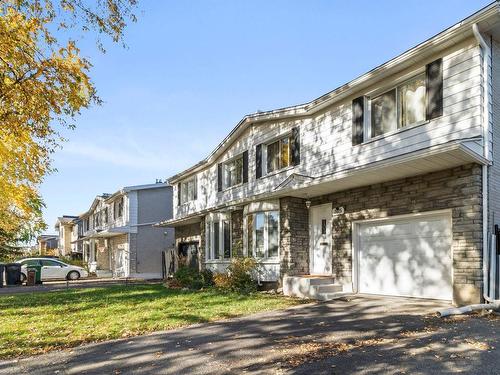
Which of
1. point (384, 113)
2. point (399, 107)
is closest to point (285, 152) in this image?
point (384, 113)

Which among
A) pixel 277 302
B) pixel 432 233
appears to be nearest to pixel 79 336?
pixel 277 302

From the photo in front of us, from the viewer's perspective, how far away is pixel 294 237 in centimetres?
1361

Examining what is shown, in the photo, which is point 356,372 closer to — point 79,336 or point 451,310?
point 451,310

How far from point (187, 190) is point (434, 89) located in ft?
53.8

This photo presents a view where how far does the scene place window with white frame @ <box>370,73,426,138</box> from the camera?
34.8 feet

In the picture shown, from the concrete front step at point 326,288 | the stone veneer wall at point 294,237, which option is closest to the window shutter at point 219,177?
the stone veneer wall at point 294,237

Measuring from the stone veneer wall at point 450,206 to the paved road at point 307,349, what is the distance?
3.56ft

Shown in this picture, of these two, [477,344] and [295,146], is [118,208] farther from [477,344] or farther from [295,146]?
[477,344]

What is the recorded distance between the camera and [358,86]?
11984mm

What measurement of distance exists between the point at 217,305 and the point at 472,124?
25.0 feet

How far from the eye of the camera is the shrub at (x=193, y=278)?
54.9 ft

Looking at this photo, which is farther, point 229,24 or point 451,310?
point 229,24

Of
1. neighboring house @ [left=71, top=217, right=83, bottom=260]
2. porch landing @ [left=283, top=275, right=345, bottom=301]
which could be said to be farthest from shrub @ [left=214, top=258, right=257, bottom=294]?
neighboring house @ [left=71, top=217, right=83, bottom=260]

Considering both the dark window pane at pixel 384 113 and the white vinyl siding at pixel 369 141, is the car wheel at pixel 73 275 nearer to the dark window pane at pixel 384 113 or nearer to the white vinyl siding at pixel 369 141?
the white vinyl siding at pixel 369 141
